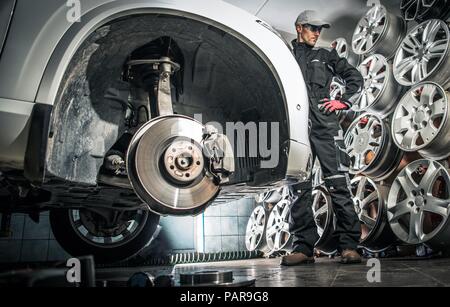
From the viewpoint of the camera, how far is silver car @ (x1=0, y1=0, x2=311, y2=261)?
99 centimetres

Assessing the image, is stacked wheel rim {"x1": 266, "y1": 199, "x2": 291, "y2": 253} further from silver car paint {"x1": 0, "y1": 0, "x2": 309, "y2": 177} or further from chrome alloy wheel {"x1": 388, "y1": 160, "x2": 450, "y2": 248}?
silver car paint {"x1": 0, "y1": 0, "x2": 309, "y2": 177}

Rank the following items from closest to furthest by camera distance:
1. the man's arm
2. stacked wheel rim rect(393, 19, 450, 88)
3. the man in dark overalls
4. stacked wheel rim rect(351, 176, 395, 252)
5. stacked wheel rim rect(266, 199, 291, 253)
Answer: the man in dark overalls < the man's arm < stacked wheel rim rect(393, 19, 450, 88) < stacked wheel rim rect(351, 176, 395, 252) < stacked wheel rim rect(266, 199, 291, 253)

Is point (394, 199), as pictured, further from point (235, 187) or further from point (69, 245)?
point (69, 245)

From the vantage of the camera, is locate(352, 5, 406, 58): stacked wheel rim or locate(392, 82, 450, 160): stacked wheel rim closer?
locate(392, 82, 450, 160): stacked wheel rim

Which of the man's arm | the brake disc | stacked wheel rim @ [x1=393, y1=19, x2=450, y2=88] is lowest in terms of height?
the brake disc

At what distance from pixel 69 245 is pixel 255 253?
7.04 feet

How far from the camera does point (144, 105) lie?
156 centimetres

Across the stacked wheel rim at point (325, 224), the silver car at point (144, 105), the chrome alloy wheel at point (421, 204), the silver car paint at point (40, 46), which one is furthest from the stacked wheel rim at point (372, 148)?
the silver car paint at point (40, 46)

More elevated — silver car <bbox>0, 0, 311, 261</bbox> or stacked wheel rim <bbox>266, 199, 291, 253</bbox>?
silver car <bbox>0, 0, 311, 261</bbox>

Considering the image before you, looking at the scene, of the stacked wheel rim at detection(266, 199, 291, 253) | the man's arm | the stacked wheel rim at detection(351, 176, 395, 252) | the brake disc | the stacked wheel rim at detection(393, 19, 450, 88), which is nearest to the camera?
the brake disc

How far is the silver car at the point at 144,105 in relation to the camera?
0.99 m

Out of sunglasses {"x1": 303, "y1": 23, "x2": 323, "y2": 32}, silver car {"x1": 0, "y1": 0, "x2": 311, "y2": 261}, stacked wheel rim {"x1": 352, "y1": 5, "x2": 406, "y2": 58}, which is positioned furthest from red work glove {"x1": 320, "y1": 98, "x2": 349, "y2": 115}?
stacked wheel rim {"x1": 352, "y1": 5, "x2": 406, "y2": 58}

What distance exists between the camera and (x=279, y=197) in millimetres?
3674
